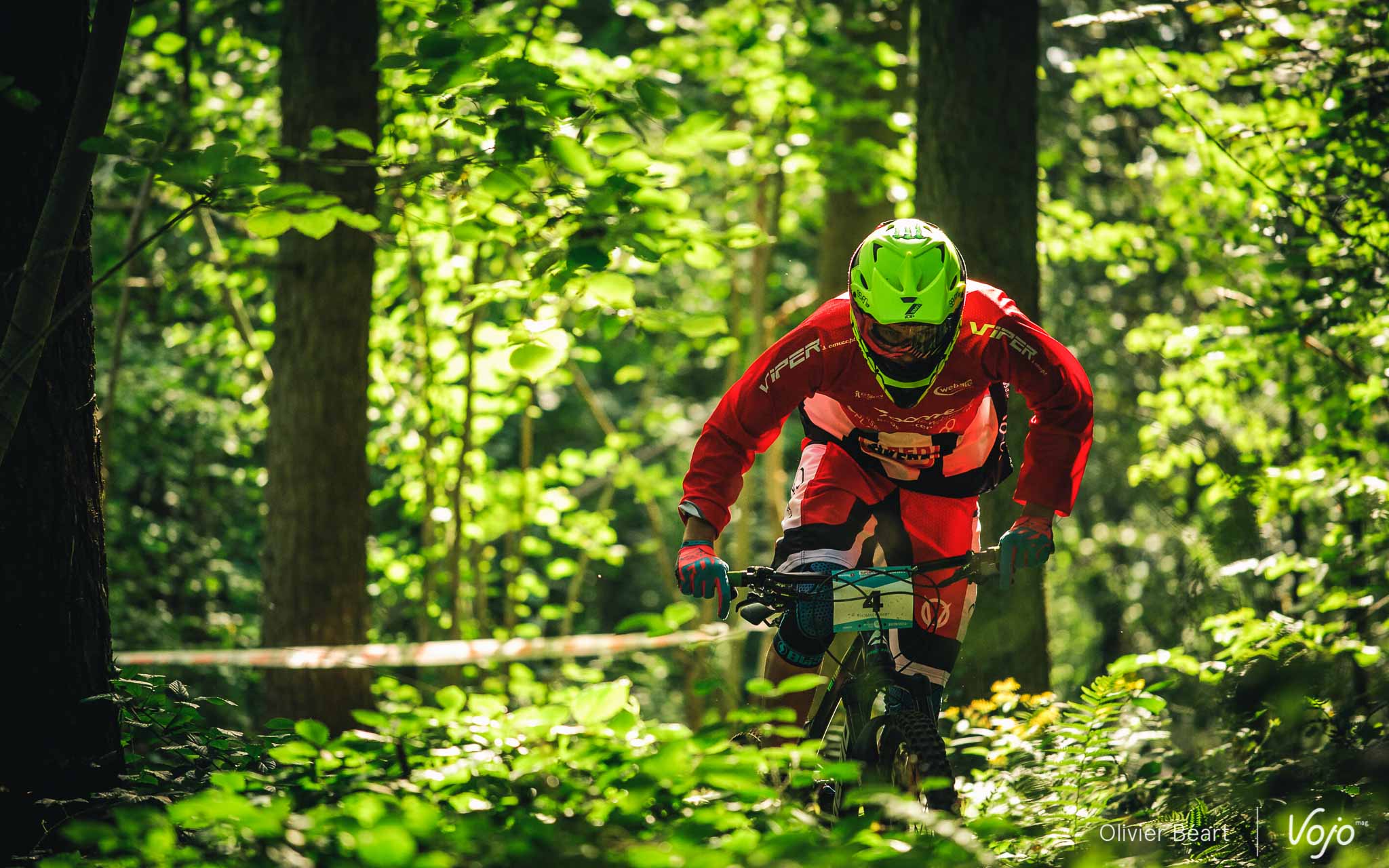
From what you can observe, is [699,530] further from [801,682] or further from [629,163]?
[629,163]

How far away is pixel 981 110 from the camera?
232 inches

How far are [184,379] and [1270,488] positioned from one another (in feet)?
37.0

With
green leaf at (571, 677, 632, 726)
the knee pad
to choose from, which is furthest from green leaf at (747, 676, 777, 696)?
the knee pad

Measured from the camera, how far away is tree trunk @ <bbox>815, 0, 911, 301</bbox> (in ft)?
31.3

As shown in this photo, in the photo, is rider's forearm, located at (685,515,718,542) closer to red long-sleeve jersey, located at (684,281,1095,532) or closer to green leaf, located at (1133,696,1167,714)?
red long-sleeve jersey, located at (684,281,1095,532)

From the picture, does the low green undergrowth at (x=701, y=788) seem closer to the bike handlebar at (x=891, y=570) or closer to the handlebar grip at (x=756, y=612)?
the handlebar grip at (x=756, y=612)

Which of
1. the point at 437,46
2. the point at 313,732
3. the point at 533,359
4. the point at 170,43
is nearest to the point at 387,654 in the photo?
the point at 533,359

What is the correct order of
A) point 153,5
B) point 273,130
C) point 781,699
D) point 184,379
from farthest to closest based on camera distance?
point 184,379 → point 273,130 → point 153,5 → point 781,699

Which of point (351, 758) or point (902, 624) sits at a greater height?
point (902, 624)

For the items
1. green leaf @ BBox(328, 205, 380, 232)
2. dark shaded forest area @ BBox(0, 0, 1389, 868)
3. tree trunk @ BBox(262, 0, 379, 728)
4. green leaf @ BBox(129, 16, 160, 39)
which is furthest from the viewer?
green leaf @ BBox(129, 16, 160, 39)

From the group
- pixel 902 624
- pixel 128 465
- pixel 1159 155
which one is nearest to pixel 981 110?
pixel 902 624

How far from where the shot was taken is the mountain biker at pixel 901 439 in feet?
12.0

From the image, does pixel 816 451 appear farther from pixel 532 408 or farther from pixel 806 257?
pixel 806 257

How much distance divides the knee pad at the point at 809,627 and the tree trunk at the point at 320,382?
3.85 metres
